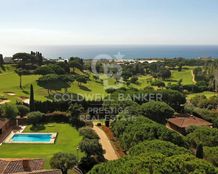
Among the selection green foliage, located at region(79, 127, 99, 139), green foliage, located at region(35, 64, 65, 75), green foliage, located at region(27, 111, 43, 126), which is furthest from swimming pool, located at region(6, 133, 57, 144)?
green foliage, located at region(35, 64, 65, 75)

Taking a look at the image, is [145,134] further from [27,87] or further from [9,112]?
[27,87]

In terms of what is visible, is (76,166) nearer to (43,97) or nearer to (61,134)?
(61,134)

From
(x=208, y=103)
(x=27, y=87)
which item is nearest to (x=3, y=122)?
(x=27, y=87)

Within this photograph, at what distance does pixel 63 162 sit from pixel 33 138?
1269 cm

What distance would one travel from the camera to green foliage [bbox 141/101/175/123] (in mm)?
42594

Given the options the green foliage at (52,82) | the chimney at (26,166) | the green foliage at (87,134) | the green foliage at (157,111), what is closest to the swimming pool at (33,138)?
the green foliage at (87,134)

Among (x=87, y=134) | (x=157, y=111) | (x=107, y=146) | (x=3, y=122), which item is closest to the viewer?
(x=107, y=146)

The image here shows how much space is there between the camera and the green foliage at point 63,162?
26828 millimetres

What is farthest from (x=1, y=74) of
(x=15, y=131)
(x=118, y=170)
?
(x=118, y=170)

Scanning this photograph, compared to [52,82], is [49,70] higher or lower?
higher

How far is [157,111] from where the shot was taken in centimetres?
4281

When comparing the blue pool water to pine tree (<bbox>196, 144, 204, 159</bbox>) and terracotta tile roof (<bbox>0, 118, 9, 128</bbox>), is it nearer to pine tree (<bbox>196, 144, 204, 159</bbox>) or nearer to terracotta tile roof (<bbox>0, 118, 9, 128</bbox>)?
terracotta tile roof (<bbox>0, 118, 9, 128</bbox>)

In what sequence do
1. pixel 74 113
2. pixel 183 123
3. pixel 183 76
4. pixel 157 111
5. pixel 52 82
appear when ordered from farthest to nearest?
1. pixel 183 76
2. pixel 52 82
3. pixel 74 113
4. pixel 183 123
5. pixel 157 111

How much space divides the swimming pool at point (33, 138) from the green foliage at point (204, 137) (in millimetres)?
14447
